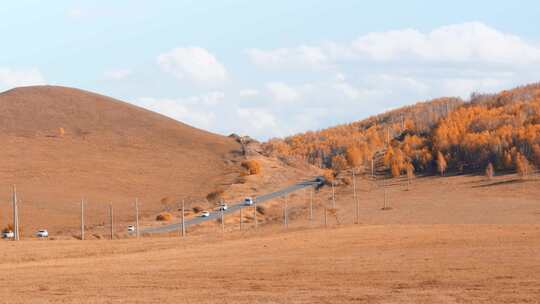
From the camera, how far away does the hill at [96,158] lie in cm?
Answer: 12412

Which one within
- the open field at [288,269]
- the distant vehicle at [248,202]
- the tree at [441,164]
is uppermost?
the tree at [441,164]

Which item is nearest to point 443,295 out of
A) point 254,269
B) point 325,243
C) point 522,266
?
point 522,266

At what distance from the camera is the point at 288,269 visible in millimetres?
41938

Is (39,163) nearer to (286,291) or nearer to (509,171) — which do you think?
(509,171)

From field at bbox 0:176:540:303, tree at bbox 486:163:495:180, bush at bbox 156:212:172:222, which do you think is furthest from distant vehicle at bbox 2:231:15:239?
tree at bbox 486:163:495:180

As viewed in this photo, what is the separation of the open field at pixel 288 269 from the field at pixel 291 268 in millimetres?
51

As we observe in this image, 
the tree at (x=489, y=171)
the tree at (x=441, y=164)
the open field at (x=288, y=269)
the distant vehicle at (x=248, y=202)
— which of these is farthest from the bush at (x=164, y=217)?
the tree at (x=441, y=164)

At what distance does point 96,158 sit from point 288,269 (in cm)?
11585

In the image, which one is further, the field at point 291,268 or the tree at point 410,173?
the tree at point 410,173

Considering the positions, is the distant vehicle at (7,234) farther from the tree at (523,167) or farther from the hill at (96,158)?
the tree at (523,167)

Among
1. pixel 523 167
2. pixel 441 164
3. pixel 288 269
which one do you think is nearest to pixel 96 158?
pixel 441 164

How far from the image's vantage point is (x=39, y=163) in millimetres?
145500

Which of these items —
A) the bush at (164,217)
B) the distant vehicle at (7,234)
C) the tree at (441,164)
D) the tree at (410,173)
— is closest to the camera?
the distant vehicle at (7,234)

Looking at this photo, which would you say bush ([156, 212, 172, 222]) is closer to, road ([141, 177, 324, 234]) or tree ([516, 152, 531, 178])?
road ([141, 177, 324, 234])
